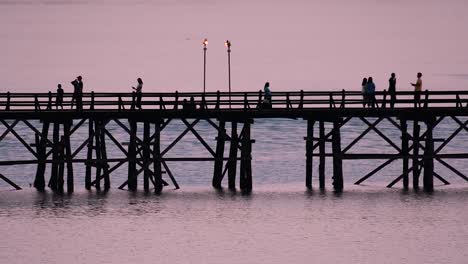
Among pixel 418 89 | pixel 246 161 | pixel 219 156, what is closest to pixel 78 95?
pixel 219 156

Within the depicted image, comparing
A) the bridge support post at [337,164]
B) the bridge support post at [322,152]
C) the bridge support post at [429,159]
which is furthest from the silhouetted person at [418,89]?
the bridge support post at [322,152]

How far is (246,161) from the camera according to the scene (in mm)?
50125

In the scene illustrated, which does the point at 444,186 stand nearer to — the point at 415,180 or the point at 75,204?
the point at 415,180

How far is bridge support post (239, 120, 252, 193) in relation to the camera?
5009 centimetres

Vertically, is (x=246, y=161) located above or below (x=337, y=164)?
above

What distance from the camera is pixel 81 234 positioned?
4025 centimetres

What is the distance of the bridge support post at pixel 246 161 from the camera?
50.1 meters

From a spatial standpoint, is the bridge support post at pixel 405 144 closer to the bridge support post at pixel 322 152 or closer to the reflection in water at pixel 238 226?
the reflection in water at pixel 238 226

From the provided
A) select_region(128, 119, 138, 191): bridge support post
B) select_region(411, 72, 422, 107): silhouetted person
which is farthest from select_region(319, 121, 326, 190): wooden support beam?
select_region(128, 119, 138, 191): bridge support post

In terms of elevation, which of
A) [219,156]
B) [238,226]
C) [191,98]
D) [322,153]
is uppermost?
[191,98]

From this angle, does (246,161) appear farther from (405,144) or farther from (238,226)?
(238,226)

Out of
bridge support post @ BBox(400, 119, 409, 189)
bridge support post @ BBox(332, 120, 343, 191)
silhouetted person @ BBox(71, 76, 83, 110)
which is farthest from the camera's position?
bridge support post @ BBox(400, 119, 409, 189)

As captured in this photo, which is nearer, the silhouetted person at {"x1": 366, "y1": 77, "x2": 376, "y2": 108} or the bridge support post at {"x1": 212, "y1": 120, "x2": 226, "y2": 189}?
the silhouetted person at {"x1": 366, "y1": 77, "x2": 376, "y2": 108}

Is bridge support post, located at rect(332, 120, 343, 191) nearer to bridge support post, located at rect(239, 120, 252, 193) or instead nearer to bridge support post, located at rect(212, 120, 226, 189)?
bridge support post, located at rect(239, 120, 252, 193)
